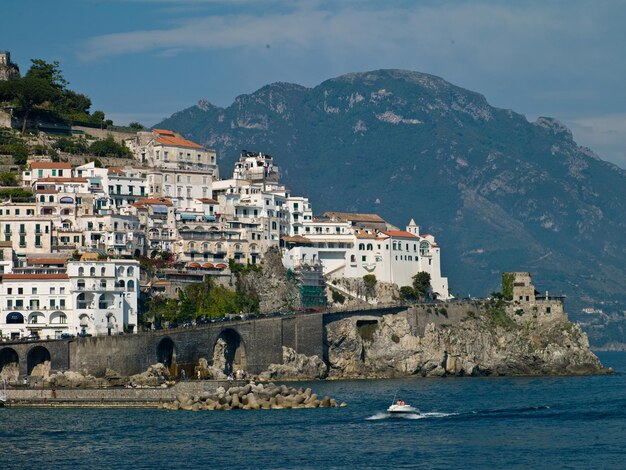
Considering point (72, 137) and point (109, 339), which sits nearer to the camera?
point (109, 339)

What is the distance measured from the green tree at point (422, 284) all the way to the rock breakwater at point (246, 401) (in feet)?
141

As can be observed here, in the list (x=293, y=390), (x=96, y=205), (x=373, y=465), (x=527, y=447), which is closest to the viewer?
(x=373, y=465)

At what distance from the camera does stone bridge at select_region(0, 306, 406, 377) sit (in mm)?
109875

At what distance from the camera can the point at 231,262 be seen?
132 meters

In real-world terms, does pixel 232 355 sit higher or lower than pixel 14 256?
lower

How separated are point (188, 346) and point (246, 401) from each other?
18.2 meters

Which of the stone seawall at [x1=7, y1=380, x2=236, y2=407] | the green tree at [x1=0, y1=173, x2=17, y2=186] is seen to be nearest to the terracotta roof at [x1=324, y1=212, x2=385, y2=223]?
the green tree at [x1=0, y1=173, x2=17, y2=186]

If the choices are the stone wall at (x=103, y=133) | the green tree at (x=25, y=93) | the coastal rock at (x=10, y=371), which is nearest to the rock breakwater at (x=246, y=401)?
the coastal rock at (x=10, y=371)

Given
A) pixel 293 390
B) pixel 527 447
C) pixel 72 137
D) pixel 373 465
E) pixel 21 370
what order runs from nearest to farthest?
pixel 373 465
pixel 527 447
pixel 293 390
pixel 21 370
pixel 72 137

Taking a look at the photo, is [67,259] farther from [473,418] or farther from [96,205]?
[473,418]

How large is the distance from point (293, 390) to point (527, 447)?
24664 millimetres

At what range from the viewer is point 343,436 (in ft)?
275

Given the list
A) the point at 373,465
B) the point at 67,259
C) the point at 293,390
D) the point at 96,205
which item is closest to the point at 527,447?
the point at 373,465

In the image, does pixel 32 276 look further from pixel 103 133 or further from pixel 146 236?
pixel 103 133
